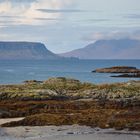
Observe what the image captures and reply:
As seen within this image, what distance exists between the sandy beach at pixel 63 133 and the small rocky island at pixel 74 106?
4.62 feet

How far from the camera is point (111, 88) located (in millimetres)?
57969

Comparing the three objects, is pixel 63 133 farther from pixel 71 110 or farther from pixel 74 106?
pixel 74 106

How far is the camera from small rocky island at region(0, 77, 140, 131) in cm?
4097

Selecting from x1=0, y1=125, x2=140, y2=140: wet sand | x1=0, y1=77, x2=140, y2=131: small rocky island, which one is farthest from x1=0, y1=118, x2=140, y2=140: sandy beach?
x1=0, y1=77, x2=140, y2=131: small rocky island

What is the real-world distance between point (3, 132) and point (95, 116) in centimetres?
831

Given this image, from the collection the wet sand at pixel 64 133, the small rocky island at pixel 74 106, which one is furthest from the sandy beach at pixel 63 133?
the small rocky island at pixel 74 106

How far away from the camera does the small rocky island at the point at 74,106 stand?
4097cm

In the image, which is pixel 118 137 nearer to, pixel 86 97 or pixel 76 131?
pixel 76 131

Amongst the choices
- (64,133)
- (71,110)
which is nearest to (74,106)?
(71,110)

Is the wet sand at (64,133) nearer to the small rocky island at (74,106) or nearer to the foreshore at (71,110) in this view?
the foreshore at (71,110)

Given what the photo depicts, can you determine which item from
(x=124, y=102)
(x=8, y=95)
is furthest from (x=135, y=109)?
(x=8, y=95)

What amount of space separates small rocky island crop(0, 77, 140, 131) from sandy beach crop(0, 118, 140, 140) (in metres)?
1.41

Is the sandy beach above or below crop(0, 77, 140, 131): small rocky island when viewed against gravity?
below

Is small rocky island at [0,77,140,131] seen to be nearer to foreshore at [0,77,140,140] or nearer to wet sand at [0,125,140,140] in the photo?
foreshore at [0,77,140,140]
